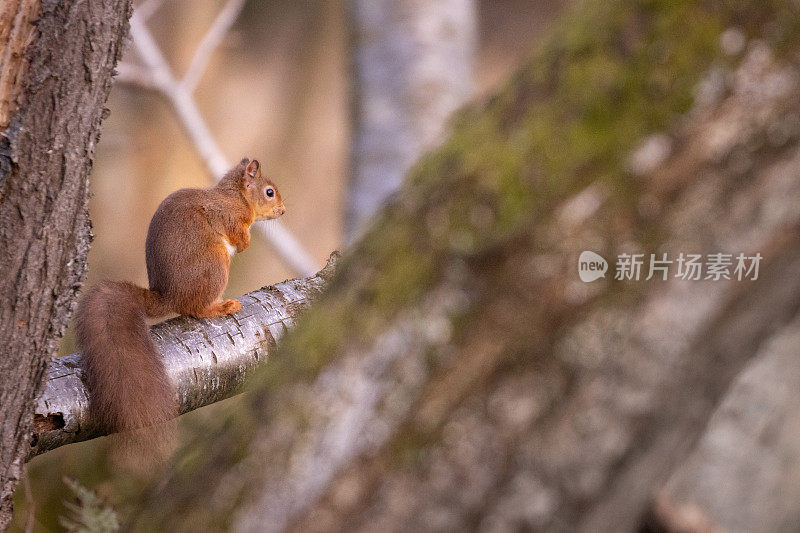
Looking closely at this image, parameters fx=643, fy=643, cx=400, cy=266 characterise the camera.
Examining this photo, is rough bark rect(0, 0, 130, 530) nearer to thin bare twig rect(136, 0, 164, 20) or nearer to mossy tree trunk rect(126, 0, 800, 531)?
mossy tree trunk rect(126, 0, 800, 531)

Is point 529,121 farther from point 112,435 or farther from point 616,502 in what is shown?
point 112,435

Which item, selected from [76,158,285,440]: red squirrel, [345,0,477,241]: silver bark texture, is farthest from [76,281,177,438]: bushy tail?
[345,0,477,241]: silver bark texture

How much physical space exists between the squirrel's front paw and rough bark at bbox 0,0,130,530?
225 millimetres

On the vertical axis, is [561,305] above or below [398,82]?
below

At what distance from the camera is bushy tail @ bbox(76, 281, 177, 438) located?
28.7 inches

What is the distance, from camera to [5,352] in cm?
62

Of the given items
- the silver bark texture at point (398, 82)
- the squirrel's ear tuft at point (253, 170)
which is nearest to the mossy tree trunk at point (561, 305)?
the squirrel's ear tuft at point (253, 170)

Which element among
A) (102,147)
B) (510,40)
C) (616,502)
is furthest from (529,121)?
(510,40)

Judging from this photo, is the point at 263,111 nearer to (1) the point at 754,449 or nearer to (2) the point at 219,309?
(2) the point at 219,309

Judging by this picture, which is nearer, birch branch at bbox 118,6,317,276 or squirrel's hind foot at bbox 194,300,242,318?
squirrel's hind foot at bbox 194,300,242,318

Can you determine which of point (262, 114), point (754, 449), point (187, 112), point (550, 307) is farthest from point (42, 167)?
point (262, 114)

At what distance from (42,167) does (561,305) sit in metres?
0.52

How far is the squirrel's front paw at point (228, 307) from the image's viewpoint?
86 centimetres

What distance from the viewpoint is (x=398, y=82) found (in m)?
1.88
